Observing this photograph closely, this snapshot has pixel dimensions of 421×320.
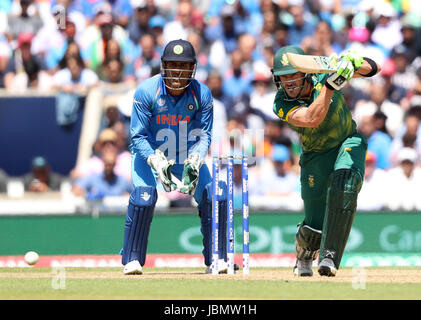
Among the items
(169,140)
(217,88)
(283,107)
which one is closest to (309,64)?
(283,107)

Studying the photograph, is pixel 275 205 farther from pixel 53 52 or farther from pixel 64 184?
pixel 53 52

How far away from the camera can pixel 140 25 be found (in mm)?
15688

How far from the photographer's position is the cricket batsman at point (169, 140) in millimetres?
8781

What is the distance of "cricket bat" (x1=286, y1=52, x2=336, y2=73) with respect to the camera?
8031 millimetres

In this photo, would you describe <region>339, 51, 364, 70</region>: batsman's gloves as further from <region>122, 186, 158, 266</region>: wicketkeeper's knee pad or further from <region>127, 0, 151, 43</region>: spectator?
<region>127, 0, 151, 43</region>: spectator

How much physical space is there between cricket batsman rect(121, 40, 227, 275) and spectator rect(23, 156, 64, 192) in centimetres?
469

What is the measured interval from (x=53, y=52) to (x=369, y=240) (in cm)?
586

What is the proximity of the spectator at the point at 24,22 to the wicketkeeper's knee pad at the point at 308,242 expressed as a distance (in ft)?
26.6

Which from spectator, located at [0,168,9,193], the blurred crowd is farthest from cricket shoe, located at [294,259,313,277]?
spectator, located at [0,168,9,193]

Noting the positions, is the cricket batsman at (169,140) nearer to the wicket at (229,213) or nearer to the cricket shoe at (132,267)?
the cricket shoe at (132,267)

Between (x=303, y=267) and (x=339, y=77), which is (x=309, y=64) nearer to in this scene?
(x=339, y=77)

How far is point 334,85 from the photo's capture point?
7992 millimetres

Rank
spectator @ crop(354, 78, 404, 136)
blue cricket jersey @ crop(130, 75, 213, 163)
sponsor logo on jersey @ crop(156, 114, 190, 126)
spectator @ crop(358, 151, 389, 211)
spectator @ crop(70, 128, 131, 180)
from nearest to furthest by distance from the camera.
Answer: blue cricket jersey @ crop(130, 75, 213, 163) → sponsor logo on jersey @ crop(156, 114, 190, 126) → spectator @ crop(358, 151, 389, 211) → spectator @ crop(70, 128, 131, 180) → spectator @ crop(354, 78, 404, 136)

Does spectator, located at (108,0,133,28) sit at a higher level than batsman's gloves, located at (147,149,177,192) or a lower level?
higher
